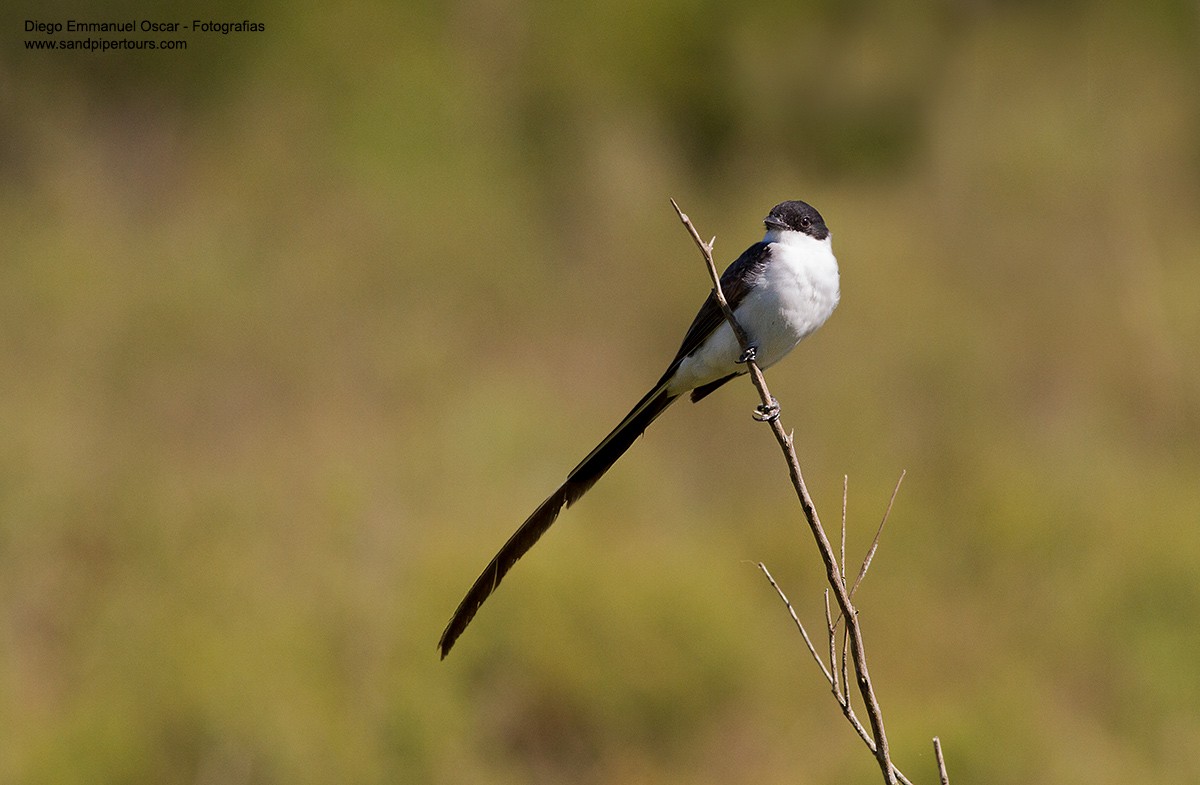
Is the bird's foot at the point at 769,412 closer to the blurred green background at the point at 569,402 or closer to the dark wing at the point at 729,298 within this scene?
the dark wing at the point at 729,298

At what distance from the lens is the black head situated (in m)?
3.75

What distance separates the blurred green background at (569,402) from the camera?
661 cm

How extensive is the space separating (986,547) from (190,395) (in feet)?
14.8

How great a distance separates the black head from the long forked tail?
19.2 inches

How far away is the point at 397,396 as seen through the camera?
8.52 meters

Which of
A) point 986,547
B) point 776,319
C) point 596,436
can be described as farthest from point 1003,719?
point 776,319

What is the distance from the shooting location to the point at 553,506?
3182 mm

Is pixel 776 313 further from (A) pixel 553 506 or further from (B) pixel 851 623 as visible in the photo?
(B) pixel 851 623

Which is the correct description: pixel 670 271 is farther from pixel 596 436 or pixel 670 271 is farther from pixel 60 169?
pixel 60 169

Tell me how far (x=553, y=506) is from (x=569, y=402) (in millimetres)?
5642

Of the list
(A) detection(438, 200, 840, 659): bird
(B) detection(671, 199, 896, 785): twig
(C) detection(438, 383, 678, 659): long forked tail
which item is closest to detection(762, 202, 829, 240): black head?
(A) detection(438, 200, 840, 659): bird

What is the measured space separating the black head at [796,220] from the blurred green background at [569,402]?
2.92 meters

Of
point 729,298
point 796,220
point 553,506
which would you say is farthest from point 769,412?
point 796,220

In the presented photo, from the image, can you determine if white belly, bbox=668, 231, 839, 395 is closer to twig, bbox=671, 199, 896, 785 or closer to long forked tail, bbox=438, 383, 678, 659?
long forked tail, bbox=438, 383, 678, 659
